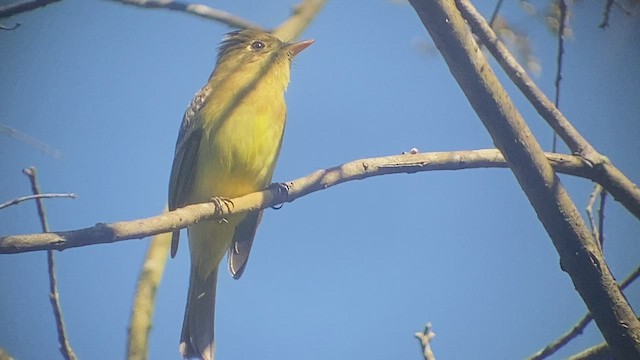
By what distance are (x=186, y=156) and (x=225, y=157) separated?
0.59ft

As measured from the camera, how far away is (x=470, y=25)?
7.40 ft

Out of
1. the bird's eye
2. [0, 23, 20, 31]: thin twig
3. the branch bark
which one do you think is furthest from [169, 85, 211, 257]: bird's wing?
the branch bark

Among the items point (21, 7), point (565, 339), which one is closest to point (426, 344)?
point (565, 339)

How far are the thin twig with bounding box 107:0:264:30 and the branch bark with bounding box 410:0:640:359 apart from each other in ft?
2.95

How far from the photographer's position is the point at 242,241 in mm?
2846

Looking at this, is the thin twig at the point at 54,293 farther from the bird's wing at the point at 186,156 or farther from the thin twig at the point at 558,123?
the thin twig at the point at 558,123

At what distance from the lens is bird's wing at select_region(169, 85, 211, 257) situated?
A: 2723 millimetres

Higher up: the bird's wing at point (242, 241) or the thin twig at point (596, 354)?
the bird's wing at point (242, 241)

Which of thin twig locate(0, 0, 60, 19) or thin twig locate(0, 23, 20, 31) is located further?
thin twig locate(0, 23, 20, 31)

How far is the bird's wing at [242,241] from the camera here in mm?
2764

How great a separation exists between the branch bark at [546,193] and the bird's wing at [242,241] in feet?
3.81

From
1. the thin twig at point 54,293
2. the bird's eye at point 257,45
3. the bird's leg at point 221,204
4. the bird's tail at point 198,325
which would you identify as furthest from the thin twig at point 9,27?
the bird's tail at point 198,325

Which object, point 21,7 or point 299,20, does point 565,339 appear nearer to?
point 299,20

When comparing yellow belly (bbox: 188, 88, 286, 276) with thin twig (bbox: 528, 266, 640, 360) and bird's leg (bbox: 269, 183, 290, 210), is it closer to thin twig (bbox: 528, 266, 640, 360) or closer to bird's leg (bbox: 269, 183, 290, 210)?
bird's leg (bbox: 269, 183, 290, 210)
